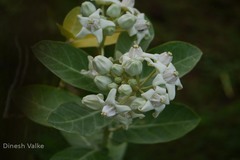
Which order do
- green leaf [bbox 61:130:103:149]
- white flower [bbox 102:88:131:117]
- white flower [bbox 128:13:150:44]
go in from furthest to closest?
green leaf [bbox 61:130:103:149], white flower [bbox 128:13:150:44], white flower [bbox 102:88:131:117]

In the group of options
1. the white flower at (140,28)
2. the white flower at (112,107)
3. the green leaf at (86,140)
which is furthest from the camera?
the green leaf at (86,140)

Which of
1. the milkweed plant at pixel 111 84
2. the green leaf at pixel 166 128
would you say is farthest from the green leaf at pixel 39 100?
the green leaf at pixel 166 128

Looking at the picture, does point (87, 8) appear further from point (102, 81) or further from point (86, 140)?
point (86, 140)

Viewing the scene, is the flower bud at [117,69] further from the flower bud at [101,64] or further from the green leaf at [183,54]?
the green leaf at [183,54]

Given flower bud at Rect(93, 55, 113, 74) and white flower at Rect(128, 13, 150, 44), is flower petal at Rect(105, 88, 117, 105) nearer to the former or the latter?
flower bud at Rect(93, 55, 113, 74)

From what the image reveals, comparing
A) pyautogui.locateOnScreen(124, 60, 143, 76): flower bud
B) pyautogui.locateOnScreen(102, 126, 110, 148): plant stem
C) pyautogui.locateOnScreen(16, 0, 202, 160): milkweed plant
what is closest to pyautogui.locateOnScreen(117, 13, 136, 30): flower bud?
pyautogui.locateOnScreen(16, 0, 202, 160): milkweed plant

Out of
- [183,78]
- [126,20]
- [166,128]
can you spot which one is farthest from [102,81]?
[183,78]
